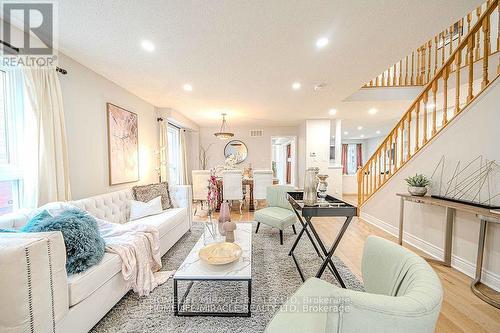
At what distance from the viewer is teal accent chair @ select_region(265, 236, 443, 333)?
1.88 feet

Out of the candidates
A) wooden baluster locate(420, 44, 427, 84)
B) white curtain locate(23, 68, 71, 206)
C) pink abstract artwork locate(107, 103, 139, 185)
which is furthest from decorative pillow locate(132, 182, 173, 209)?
wooden baluster locate(420, 44, 427, 84)

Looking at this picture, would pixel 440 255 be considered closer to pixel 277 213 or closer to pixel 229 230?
pixel 277 213

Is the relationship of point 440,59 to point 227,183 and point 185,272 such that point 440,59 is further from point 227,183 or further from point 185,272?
point 185,272

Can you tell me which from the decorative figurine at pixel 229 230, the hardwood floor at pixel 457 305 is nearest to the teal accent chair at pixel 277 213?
the hardwood floor at pixel 457 305

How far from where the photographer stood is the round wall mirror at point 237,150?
695 centimetres

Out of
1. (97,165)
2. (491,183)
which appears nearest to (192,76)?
(97,165)

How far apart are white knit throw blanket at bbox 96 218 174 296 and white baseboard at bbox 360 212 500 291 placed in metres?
3.19

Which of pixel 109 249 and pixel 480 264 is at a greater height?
pixel 109 249

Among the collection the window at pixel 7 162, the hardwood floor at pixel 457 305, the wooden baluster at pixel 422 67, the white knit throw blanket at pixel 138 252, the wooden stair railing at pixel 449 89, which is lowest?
the hardwood floor at pixel 457 305

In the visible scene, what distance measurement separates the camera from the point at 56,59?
7.07 ft

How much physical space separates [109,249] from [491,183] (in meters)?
3.69

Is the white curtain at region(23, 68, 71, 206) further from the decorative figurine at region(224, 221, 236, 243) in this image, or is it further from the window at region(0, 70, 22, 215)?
the decorative figurine at region(224, 221, 236, 243)

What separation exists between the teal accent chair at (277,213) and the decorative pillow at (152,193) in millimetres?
1492

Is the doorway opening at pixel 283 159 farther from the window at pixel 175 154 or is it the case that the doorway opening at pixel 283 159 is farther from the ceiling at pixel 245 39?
the ceiling at pixel 245 39
